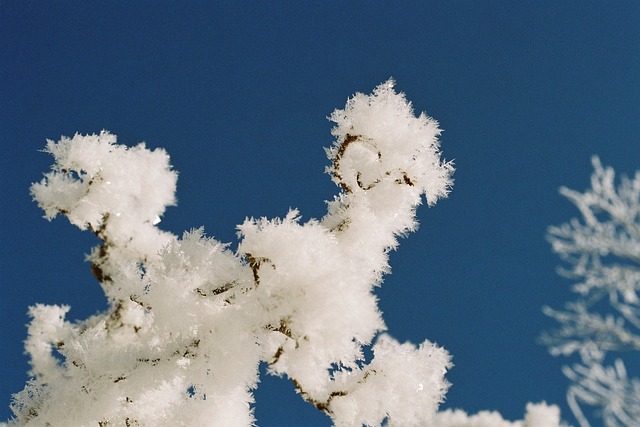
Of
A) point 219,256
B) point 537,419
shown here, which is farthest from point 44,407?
point 537,419

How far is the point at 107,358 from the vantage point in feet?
8.36

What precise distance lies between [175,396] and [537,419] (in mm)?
7661

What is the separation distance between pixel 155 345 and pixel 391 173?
1371 mm

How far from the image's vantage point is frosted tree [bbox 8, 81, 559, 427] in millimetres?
2207

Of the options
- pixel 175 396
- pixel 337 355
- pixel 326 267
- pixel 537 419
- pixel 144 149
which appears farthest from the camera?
pixel 537 419

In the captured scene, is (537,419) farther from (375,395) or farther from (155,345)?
(155,345)

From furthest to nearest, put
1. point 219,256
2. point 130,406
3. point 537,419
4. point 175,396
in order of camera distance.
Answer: point 537,419, point 175,396, point 130,406, point 219,256

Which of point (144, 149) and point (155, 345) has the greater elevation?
point (144, 149)

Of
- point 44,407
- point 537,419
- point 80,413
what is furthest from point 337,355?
point 537,419

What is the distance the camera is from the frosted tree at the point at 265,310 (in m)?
2.21

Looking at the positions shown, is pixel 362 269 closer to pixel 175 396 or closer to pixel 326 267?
pixel 326 267

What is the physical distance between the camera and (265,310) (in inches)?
88.7

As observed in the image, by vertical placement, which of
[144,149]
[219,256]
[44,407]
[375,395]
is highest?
[144,149]

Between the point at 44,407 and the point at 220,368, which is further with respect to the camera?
the point at 44,407
